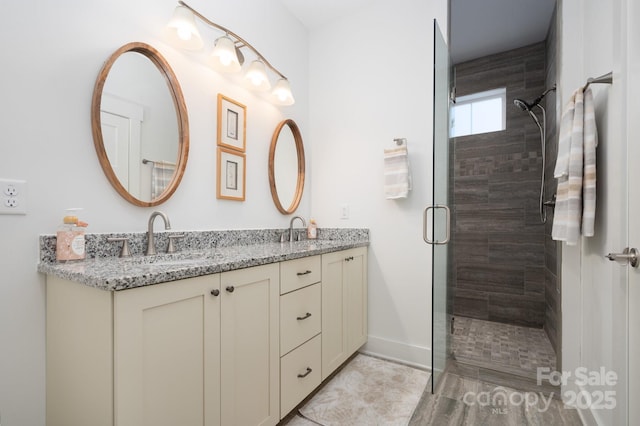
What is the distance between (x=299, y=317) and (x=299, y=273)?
0.23 metres

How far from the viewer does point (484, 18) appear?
104 inches

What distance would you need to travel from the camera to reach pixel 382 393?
1786mm

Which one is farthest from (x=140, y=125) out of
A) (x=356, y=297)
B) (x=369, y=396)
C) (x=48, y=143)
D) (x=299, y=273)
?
(x=369, y=396)

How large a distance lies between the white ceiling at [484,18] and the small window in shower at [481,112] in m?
0.44

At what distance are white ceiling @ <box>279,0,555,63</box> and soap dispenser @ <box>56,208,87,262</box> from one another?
2190mm

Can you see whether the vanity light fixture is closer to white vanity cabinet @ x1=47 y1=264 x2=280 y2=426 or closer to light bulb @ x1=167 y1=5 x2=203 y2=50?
light bulb @ x1=167 y1=5 x2=203 y2=50

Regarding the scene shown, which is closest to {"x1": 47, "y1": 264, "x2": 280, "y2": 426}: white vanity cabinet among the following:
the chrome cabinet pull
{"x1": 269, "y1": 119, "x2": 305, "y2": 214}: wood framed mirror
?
the chrome cabinet pull

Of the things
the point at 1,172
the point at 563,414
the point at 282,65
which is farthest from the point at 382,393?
the point at 282,65

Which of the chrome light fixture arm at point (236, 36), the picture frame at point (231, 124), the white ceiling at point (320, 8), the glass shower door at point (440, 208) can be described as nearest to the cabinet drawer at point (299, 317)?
the glass shower door at point (440, 208)

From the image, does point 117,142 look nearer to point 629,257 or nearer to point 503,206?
point 629,257

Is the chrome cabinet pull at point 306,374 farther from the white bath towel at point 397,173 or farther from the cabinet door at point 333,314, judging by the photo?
the white bath towel at point 397,173

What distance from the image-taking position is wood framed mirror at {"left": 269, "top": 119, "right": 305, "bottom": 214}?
2.29 meters

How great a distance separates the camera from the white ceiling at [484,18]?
2.42 metres

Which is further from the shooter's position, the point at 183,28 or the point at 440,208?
the point at 440,208
